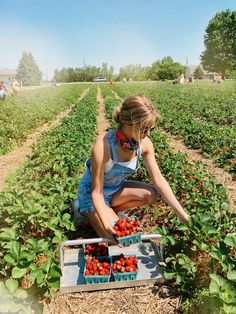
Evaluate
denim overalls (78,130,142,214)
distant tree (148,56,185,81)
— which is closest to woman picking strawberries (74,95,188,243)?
denim overalls (78,130,142,214)

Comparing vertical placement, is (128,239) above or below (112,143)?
below

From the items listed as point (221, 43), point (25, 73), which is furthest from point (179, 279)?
point (25, 73)

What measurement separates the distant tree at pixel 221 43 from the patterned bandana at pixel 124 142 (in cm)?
6804

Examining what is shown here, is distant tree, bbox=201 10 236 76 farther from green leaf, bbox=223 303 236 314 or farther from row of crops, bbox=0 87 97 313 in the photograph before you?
green leaf, bbox=223 303 236 314

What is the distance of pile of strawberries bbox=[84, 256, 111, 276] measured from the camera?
2854 millimetres

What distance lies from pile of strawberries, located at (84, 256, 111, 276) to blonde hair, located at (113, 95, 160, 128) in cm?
117

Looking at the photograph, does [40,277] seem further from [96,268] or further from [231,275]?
[231,275]

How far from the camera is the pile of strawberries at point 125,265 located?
287 cm

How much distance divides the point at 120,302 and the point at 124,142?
4.28 ft

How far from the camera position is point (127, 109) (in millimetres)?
2822

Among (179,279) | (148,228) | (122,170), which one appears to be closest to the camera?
(179,279)

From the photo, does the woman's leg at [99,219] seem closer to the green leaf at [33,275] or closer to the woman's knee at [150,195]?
the woman's knee at [150,195]

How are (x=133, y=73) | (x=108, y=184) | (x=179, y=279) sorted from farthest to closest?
(x=133, y=73) < (x=108, y=184) < (x=179, y=279)

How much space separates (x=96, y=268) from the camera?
9.42 feet
